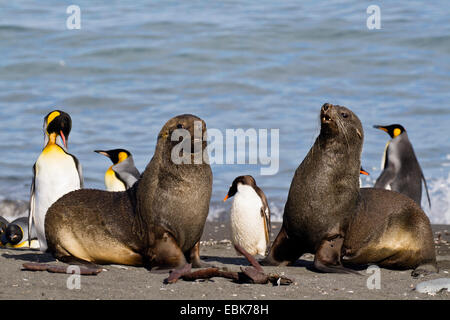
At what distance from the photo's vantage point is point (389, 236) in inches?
261

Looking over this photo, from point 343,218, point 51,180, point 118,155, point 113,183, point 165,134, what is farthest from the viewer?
point 118,155

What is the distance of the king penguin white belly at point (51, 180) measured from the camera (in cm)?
834

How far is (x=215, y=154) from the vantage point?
15031 mm

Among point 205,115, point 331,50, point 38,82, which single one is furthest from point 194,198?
point 331,50

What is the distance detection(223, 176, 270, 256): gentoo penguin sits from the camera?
855 cm

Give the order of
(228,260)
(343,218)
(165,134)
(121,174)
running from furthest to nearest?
(121,174) → (228,260) → (343,218) → (165,134)

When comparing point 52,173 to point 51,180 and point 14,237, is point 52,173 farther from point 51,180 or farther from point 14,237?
point 14,237

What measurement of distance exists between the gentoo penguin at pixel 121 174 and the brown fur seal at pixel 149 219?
4.10m

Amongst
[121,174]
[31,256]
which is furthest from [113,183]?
[31,256]

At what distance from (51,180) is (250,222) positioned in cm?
206

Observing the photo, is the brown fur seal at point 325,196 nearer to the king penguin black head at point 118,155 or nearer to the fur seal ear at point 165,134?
the fur seal ear at point 165,134

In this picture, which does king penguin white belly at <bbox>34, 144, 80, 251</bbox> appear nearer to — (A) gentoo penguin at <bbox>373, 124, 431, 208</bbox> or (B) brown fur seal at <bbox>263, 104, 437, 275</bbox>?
(B) brown fur seal at <bbox>263, 104, 437, 275</bbox>

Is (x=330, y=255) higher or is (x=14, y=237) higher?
(x=330, y=255)

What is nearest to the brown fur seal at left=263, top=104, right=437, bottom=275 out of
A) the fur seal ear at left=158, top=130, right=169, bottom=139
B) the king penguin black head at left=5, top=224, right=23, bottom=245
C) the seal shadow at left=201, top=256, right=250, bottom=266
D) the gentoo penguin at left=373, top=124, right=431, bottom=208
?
the seal shadow at left=201, top=256, right=250, bottom=266
